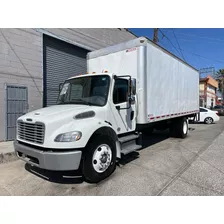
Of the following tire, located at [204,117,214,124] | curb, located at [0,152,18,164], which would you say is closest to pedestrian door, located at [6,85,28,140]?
curb, located at [0,152,18,164]

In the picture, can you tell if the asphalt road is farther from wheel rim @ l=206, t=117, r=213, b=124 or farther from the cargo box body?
wheel rim @ l=206, t=117, r=213, b=124

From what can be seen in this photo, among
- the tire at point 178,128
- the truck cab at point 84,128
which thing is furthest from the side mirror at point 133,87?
the tire at point 178,128

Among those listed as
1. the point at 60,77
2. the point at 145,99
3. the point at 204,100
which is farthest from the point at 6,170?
the point at 204,100

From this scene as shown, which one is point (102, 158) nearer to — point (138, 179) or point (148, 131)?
point (138, 179)

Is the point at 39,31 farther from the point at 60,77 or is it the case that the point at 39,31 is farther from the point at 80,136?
the point at 80,136

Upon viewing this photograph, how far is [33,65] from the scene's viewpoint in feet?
24.9

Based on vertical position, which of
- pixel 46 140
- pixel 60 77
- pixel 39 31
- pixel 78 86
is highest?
pixel 39 31

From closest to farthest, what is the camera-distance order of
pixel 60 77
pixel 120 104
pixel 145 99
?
pixel 120 104, pixel 145 99, pixel 60 77

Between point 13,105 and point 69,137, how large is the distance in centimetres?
495

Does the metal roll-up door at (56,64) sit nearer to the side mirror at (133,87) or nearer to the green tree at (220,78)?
the side mirror at (133,87)

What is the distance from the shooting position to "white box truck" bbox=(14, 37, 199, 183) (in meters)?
3.27

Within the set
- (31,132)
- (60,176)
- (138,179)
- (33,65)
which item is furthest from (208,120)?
(31,132)

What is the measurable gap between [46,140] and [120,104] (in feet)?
6.49

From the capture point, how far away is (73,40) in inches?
363
